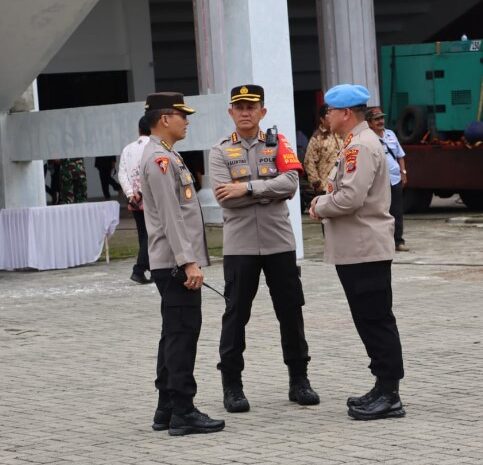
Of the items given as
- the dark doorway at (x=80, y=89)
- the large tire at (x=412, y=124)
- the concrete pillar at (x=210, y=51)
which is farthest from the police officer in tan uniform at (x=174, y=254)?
the dark doorway at (x=80, y=89)

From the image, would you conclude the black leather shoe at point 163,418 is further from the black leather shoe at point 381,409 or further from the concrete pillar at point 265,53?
the concrete pillar at point 265,53

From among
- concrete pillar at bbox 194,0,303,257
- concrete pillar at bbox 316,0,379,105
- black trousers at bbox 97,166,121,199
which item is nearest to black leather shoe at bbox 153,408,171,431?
concrete pillar at bbox 194,0,303,257

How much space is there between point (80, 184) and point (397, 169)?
9374 mm

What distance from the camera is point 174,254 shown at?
6.96m

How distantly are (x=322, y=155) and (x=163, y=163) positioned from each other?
25.2ft

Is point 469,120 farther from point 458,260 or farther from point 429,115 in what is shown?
point 458,260

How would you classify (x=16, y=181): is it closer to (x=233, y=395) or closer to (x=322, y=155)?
(x=322, y=155)

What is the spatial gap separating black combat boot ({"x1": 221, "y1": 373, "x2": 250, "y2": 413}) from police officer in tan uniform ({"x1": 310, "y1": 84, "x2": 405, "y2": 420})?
2.03ft

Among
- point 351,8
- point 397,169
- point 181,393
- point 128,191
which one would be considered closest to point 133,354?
point 181,393

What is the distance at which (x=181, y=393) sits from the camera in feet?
23.0

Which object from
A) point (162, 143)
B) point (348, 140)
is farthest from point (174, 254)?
point (348, 140)

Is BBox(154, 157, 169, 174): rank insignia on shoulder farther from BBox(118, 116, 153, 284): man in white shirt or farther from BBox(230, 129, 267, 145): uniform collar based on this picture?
BBox(118, 116, 153, 284): man in white shirt

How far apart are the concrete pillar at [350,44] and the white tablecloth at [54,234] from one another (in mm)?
9797

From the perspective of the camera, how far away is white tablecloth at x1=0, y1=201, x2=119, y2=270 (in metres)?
15.5
